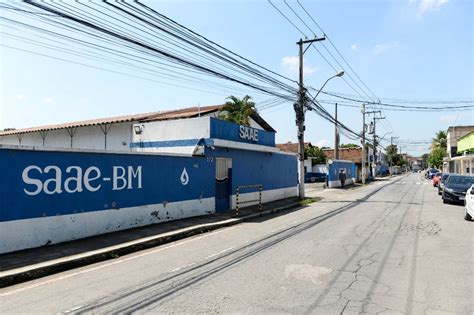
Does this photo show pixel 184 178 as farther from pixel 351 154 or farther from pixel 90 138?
pixel 351 154

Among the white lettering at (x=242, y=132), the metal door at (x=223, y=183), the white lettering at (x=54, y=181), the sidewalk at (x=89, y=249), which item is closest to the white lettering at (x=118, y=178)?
the sidewalk at (x=89, y=249)

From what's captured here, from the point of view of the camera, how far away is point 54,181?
8.86 m

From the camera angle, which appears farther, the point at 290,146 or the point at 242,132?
the point at 290,146

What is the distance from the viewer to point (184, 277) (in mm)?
6406

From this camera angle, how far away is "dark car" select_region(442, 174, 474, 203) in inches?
734

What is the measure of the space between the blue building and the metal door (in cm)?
4

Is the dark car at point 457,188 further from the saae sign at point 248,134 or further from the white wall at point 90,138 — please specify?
the white wall at point 90,138

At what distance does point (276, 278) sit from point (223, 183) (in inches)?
401

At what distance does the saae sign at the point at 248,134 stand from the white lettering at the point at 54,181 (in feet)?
32.1

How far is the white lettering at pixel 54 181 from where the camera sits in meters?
8.66

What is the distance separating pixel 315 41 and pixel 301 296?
20.6 meters

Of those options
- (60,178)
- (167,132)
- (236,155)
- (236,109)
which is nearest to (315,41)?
(236,109)

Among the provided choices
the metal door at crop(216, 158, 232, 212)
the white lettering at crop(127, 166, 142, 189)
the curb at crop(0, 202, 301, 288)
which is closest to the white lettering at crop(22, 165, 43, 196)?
the curb at crop(0, 202, 301, 288)

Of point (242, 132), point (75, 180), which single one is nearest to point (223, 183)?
point (242, 132)
